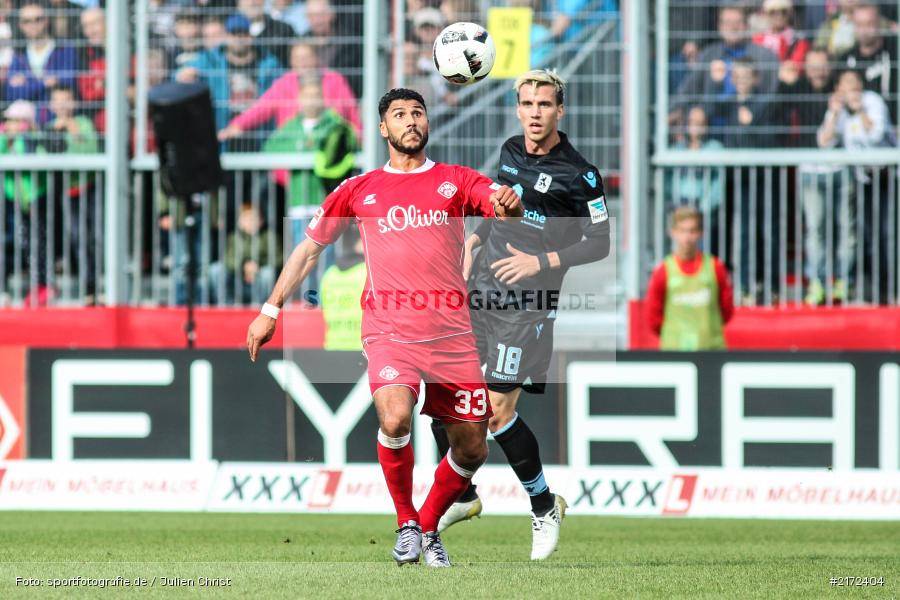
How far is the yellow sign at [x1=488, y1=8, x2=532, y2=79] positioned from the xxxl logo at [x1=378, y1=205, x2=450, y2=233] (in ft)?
18.5

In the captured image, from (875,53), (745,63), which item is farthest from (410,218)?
(875,53)

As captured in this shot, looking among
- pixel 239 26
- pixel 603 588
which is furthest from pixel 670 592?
pixel 239 26

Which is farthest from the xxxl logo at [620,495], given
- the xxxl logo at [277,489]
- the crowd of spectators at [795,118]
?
the crowd of spectators at [795,118]

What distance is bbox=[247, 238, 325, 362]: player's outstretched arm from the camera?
7473mm

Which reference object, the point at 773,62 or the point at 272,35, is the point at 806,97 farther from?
the point at 272,35

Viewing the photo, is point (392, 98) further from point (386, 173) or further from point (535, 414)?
point (535, 414)

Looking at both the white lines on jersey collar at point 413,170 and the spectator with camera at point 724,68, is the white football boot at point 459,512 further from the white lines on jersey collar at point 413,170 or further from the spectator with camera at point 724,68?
the spectator with camera at point 724,68

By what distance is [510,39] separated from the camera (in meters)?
13.1

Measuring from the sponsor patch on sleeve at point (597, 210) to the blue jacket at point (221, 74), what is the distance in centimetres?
580

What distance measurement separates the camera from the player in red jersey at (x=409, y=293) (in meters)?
7.48

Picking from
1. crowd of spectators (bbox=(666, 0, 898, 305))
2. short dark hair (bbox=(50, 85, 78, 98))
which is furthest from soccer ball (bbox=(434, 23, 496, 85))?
short dark hair (bbox=(50, 85, 78, 98))

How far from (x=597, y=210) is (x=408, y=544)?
223 centimetres

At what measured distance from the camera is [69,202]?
13867 millimetres

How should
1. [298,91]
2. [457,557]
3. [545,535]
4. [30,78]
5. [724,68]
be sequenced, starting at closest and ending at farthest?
[545,535] → [457,557] → [724,68] → [298,91] → [30,78]
